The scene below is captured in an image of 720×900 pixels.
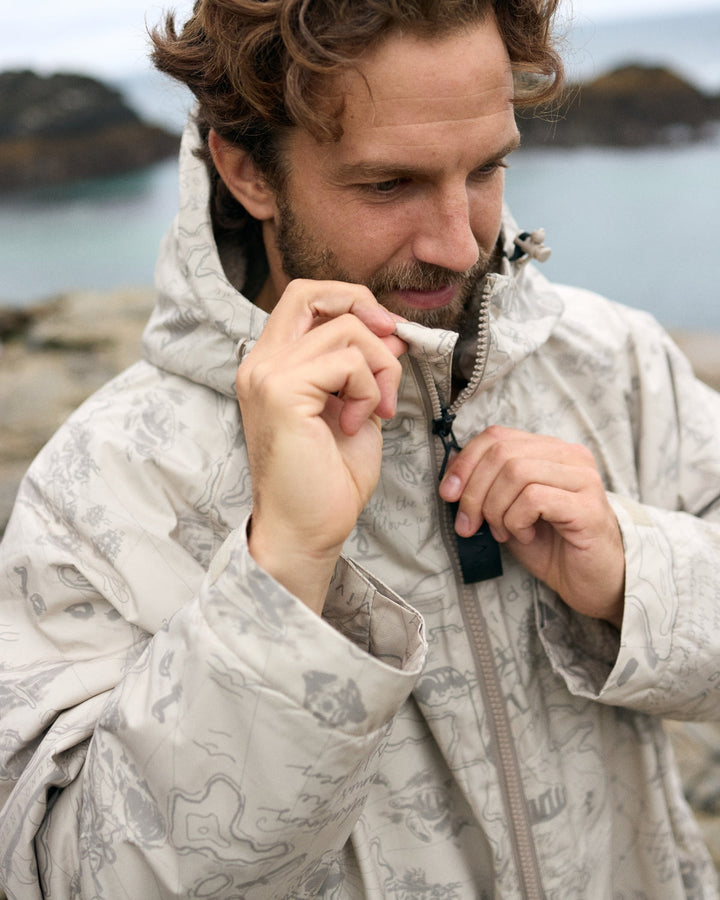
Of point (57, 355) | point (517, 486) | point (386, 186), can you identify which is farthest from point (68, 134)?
point (517, 486)

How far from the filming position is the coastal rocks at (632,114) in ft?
8.76

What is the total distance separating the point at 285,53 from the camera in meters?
1.05

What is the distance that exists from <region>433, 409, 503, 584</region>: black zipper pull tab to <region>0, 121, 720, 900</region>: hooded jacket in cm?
2

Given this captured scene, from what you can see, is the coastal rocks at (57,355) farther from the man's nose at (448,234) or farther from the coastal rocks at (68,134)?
the man's nose at (448,234)

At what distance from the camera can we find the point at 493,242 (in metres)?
1.14

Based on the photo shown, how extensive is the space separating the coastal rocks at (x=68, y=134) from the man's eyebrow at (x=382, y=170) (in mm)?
2186

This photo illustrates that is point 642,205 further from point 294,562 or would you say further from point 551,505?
point 294,562

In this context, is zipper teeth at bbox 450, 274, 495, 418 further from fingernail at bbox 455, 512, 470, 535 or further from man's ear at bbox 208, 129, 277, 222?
man's ear at bbox 208, 129, 277, 222

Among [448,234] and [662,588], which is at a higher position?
[448,234]

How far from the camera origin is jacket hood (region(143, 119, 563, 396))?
1.07 m

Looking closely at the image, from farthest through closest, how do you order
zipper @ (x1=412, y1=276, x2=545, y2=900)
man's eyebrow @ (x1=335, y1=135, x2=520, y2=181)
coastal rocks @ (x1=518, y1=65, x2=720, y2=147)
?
coastal rocks @ (x1=518, y1=65, x2=720, y2=147)
zipper @ (x1=412, y1=276, x2=545, y2=900)
man's eyebrow @ (x1=335, y1=135, x2=520, y2=181)

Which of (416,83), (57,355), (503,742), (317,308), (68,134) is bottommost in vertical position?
(57,355)

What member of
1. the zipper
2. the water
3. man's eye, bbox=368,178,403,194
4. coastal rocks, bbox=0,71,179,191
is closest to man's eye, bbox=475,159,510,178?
man's eye, bbox=368,178,403,194

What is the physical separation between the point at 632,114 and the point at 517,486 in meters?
2.10
